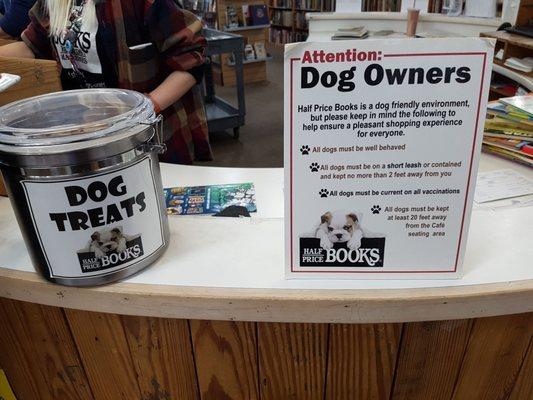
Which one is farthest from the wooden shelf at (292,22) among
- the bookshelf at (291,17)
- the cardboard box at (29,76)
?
the cardboard box at (29,76)

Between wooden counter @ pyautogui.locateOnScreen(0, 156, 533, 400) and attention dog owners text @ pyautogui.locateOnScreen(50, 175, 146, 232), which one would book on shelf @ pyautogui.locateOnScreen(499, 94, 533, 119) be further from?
attention dog owners text @ pyautogui.locateOnScreen(50, 175, 146, 232)

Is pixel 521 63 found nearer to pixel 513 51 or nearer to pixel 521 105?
pixel 513 51

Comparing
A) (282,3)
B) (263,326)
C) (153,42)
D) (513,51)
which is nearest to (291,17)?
(282,3)

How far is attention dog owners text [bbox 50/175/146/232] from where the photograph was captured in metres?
0.62

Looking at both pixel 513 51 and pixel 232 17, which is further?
pixel 232 17

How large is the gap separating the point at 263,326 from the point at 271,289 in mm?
113

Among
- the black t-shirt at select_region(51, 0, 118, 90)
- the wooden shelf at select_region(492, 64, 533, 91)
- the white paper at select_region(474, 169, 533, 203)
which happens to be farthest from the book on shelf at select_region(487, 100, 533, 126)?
the wooden shelf at select_region(492, 64, 533, 91)

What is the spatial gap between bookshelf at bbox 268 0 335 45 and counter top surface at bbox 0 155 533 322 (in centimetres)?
690

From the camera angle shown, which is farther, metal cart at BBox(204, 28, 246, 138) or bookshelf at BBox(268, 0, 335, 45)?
bookshelf at BBox(268, 0, 335, 45)

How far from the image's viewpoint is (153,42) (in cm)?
142

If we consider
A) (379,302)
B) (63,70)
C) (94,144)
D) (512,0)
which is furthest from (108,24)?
(512,0)

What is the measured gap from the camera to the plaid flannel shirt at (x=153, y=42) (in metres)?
1.35

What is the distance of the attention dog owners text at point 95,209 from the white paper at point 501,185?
72 cm

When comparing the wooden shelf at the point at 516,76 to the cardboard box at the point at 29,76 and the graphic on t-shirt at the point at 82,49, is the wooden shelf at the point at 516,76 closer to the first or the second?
the graphic on t-shirt at the point at 82,49
